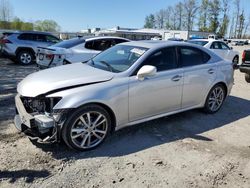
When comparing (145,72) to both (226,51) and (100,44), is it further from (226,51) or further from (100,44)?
(226,51)

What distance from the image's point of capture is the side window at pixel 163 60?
15.1 feet

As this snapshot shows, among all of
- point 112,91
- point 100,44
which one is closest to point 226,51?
point 100,44

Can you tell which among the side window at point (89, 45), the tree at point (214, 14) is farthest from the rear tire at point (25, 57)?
the tree at point (214, 14)

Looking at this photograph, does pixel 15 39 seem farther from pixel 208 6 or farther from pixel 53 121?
pixel 208 6

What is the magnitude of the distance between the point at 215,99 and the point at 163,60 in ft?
5.91

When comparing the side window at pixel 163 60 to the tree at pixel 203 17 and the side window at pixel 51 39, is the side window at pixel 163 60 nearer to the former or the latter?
the side window at pixel 51 39

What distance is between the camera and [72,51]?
830cm

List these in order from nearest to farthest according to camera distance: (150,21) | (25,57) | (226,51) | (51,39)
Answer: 1. (25,57)
2. (226,51)
3. (51,39)
4. (150,21)

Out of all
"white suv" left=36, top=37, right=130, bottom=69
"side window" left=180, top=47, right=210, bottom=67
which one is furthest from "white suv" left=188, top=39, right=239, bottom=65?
"side window" left=180, top=47, right=210, bottom=67

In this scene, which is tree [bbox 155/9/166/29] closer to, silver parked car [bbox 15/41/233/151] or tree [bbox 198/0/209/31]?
tree [bbox 198/0/209/31]

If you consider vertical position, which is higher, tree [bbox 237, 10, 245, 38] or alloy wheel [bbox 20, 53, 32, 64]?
tree [bbox 237, 10, 245, 38]

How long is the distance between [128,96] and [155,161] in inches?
42.3

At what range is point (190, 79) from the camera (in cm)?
505

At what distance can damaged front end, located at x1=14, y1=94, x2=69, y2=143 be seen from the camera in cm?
362
